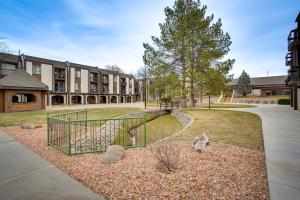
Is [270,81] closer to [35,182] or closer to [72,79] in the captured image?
[72,79]

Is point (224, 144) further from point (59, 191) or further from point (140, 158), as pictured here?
point (59, 191)

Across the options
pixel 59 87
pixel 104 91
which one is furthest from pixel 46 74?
pixel 104 91

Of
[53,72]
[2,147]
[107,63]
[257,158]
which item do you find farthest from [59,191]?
[107,63]

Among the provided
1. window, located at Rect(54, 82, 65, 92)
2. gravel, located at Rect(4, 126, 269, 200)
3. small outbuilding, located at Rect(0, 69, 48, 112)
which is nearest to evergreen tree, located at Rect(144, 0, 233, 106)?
gravel, located at Rect(4, 126, 269, 200)

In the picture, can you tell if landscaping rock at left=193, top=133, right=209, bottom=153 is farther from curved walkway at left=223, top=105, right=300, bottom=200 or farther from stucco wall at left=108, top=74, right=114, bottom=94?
stucco wall at left=108, top=74, right=114, bottom=94

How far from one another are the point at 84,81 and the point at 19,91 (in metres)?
21.7

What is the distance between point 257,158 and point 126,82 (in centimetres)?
5288

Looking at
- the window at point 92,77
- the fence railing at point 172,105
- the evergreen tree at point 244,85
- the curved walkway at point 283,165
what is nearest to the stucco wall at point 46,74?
the window at point 92,77

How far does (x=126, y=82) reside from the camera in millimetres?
55969

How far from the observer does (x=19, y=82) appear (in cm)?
2083

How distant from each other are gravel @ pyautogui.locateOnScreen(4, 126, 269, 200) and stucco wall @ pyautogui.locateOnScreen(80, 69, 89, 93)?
38524mm

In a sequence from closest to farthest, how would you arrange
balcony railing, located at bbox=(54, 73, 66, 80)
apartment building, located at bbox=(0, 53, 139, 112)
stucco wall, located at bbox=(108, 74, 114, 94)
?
apartment building, located at bbox=(0, 53, 139, 112)
balcony railing, located at bbox=(54, 73, 66, 80)
stucco wall, located at bbox=(108, 74, 114, 94)

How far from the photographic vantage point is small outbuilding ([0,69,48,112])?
763 inches

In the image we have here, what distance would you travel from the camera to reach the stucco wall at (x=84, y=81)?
1630 inches
